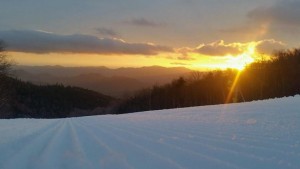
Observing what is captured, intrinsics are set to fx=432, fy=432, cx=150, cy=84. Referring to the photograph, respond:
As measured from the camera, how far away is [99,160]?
8234mm

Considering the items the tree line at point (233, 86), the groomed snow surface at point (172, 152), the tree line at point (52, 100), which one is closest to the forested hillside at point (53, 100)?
the tree line at point (52, 100)

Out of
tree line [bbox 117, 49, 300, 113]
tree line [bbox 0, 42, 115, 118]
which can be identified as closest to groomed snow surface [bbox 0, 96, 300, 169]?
tree line [bbox 117, 49, 300, 113]

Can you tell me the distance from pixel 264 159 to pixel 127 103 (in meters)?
136

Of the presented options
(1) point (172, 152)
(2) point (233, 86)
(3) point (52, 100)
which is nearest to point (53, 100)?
(3) point (52, 100)

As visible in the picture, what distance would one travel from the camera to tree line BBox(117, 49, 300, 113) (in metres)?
83.8

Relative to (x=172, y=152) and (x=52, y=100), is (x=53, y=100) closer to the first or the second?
(x=52, y=100)

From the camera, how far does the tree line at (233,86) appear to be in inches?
3300

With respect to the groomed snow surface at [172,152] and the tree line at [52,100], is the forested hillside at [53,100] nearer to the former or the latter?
the tree line at [52,100]

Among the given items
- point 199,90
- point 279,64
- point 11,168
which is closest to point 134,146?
point 11,168

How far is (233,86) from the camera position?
9681 cm

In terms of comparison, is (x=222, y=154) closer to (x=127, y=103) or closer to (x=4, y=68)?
(x=4, y=68)

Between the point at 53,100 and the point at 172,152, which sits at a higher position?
the point at 53,100

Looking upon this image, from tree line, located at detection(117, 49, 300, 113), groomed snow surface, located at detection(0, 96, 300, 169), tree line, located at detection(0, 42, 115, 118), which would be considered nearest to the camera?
groomed snow surface, located at detection(0, 96, 300, 169)

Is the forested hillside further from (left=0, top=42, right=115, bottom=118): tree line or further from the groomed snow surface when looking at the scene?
the groomed snow surface
